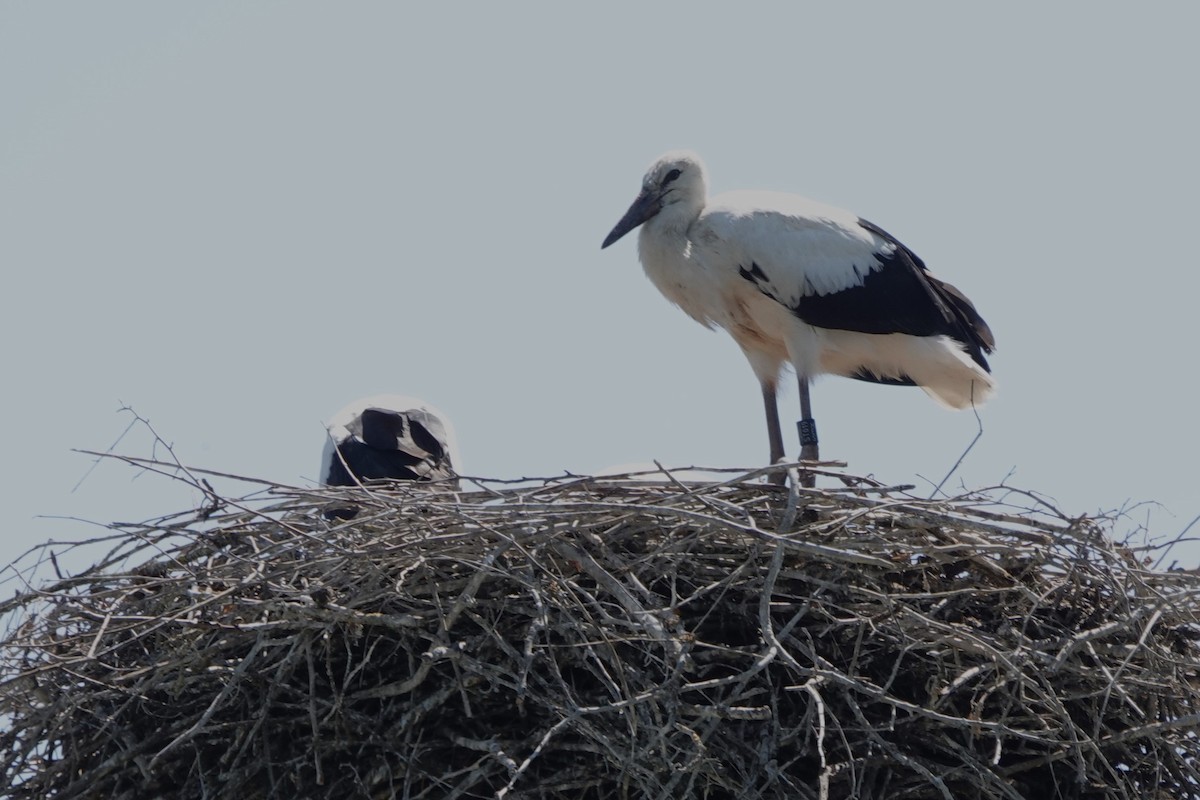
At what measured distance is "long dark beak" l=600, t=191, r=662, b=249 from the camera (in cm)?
752

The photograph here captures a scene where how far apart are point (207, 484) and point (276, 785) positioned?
961mm

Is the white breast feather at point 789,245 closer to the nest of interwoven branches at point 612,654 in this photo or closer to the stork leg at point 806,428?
the stork leg at point 806,428

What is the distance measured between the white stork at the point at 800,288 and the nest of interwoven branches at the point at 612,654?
1.73 m

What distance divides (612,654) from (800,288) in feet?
8.39

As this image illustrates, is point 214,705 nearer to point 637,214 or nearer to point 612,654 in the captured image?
point 612,654

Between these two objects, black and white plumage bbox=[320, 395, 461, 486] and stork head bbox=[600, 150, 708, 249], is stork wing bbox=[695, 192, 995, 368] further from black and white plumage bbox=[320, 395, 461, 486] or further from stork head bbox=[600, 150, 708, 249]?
black and white plumage bbox=[320, 395, 461, 486]

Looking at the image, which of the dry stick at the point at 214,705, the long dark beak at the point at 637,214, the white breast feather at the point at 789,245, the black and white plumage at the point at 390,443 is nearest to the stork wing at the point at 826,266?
the white breast feather at the point at 789,245

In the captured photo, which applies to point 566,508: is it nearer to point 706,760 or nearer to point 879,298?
point 706,760

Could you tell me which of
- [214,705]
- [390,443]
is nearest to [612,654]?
[214,705]

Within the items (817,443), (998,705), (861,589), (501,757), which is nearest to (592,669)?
(501,757)

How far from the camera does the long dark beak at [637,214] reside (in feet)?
24.7

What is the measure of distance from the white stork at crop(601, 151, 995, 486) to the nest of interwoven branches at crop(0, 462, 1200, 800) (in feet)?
5.66

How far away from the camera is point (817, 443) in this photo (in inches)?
289

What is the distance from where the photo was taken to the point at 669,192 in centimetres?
751
